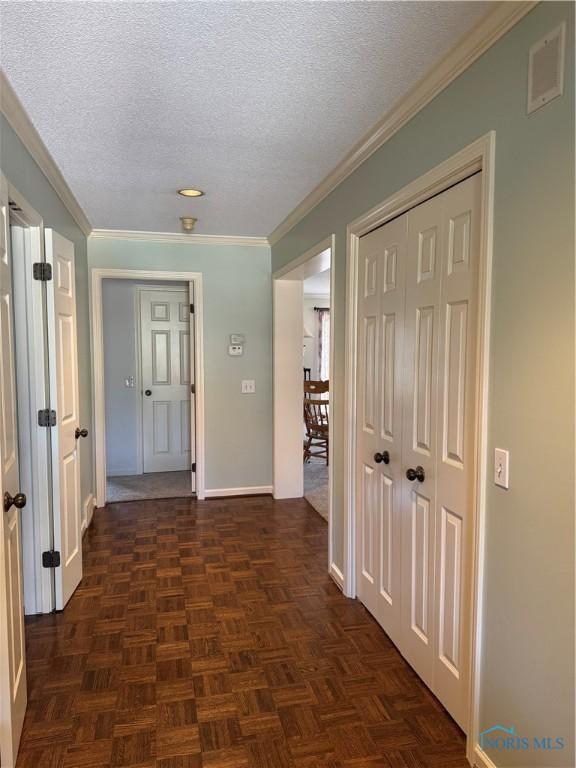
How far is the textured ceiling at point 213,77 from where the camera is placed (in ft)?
4.94

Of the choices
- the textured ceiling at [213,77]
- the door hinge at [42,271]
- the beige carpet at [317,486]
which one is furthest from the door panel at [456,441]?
the beige carpet at [317,486]

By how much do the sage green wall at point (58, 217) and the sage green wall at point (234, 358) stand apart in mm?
742

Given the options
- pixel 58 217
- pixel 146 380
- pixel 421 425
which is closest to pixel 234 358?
pixel 146 380

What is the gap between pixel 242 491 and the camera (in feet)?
15.7

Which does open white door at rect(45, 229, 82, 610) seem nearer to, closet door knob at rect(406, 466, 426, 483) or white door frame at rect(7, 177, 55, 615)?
white door frame at rect(7, 177, 55, 615)

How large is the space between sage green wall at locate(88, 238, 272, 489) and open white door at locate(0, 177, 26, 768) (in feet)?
9.11

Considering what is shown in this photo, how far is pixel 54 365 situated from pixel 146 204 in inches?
57.5

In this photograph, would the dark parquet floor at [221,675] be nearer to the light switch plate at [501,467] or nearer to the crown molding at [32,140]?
the light switch plate at [501,467]

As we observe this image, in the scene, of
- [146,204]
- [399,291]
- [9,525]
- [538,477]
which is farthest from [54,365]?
[538,477]

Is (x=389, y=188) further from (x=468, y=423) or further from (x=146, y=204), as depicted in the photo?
(x=146, y=204)

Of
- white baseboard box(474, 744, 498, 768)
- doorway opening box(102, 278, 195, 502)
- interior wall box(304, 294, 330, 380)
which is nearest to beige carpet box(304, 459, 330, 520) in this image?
doorway opening box(102, 278, 195, 502)

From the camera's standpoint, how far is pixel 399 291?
2258 millimetres

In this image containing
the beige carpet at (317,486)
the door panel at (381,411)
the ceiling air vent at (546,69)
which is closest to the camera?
the ceiling air vent at (546,69)

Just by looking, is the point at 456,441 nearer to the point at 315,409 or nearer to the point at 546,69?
the point at 546,69
